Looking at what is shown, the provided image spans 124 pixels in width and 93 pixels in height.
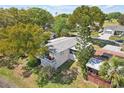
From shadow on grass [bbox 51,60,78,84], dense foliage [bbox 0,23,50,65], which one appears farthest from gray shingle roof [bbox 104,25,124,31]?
dense foliage [bbox 0,23,50,65]

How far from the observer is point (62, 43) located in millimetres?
19703

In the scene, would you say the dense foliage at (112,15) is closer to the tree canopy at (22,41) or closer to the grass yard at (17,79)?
the tree canopy at (22,41)

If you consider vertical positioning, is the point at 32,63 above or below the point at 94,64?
below

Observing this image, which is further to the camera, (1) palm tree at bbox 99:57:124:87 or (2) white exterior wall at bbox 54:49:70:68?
(2) white exterior wall at bbox 54:49:70:68

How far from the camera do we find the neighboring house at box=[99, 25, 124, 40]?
840 inches

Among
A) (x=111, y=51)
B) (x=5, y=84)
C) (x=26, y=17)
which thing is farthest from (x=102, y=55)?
(x=5, y=84)

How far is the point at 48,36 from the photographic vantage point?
60.1ft

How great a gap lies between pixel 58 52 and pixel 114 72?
15.8 ft

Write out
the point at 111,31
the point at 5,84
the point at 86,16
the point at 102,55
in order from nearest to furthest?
the point at 5,84
the point at 102,55
the point at 86,16
the point at 111,31

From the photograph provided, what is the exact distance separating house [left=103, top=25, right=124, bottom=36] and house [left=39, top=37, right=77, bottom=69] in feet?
13.1


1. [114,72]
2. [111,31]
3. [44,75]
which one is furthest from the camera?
[111,31]

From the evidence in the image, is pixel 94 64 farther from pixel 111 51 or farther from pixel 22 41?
pixel 22 41

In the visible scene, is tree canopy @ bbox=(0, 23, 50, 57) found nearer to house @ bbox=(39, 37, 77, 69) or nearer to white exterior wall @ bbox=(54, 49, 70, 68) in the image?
house @ bbox=(39, 37, 77, 69)

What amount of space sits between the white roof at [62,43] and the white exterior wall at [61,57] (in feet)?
1.01
